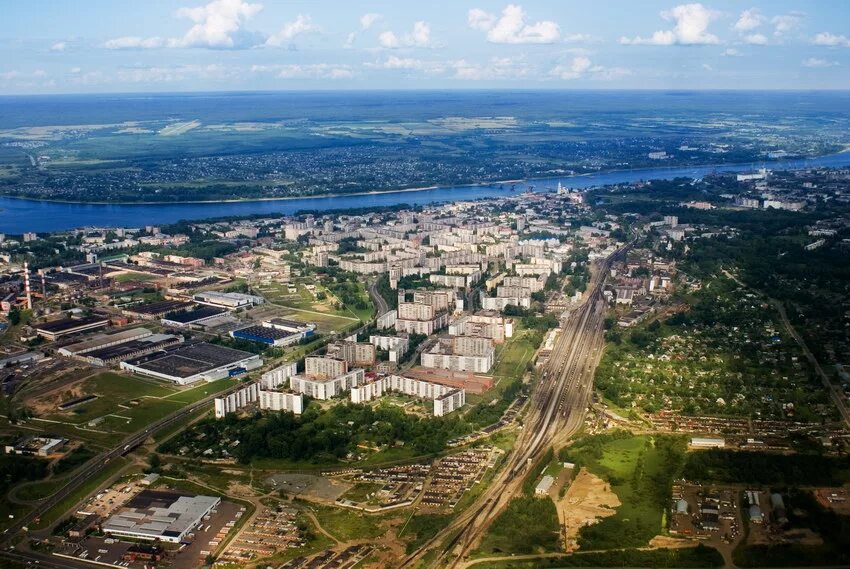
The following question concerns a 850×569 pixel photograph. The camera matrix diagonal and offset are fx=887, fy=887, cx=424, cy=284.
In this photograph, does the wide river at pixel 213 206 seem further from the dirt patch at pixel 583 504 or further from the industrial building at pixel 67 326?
the dirt patch at pixel 583 504

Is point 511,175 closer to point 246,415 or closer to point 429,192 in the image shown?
point 429,192

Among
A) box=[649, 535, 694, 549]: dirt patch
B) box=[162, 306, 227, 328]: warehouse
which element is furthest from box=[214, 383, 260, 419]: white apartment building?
box=[649, 535, 694, 549]: dirt patch

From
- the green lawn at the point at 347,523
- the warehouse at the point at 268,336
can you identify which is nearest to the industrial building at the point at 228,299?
the warehouse at the point at 268,336

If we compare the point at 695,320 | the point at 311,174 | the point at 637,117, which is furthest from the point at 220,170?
the point at 637,117

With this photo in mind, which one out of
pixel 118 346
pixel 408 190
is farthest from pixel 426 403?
pixel 408 190

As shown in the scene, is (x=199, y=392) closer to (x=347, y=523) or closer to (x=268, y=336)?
(x=268, y=336)

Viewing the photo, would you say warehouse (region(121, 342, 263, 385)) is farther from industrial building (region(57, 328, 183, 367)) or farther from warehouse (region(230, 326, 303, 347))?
warehouse (region(230, 326, 303, 347))
